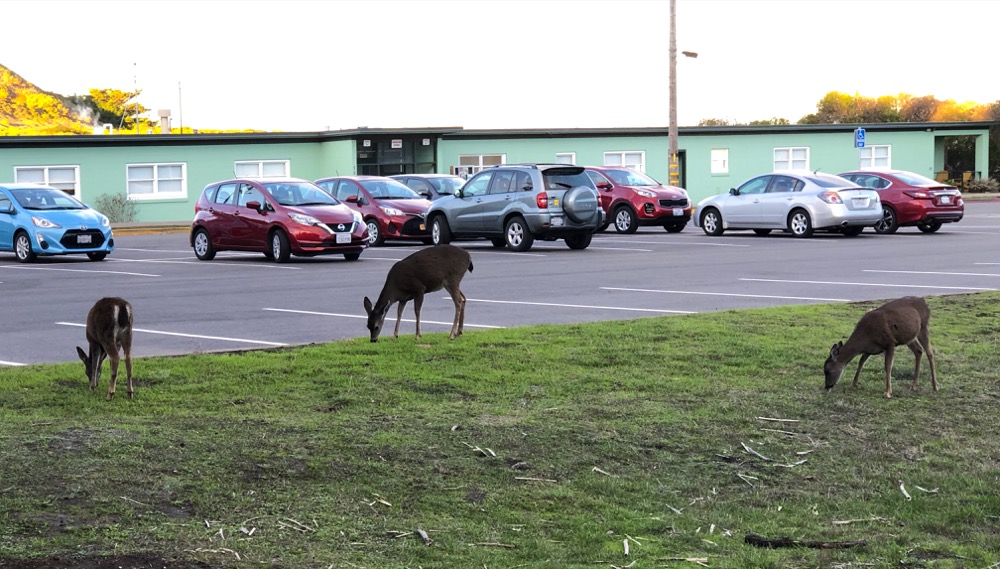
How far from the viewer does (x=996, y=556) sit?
561 centimetres

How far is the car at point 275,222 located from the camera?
76.2 feet

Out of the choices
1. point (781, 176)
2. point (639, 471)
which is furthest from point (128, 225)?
point (639, 471)

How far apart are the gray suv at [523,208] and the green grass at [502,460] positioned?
1451 cm

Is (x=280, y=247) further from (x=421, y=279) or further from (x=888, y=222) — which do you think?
(x=888, y=222)

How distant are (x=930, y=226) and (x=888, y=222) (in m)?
1.26

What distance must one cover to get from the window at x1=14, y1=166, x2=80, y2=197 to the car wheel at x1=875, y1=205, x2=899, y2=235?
26.4 m

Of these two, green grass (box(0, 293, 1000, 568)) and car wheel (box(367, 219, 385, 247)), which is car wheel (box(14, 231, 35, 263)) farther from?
green grass (box(0, 293, 1000, 568))

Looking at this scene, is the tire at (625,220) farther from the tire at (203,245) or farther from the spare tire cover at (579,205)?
the tire at (203,245)

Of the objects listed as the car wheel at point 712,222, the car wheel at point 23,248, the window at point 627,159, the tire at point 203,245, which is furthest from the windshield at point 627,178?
the window at point 627,159

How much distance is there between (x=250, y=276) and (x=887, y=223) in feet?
54.3

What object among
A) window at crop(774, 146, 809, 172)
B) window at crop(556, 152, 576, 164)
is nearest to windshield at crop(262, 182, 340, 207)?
window at crop(556, 152, 576, 164)

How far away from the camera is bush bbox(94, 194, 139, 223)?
1708 inches

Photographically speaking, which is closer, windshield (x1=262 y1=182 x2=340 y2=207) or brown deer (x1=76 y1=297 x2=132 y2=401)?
brown deer (x1=76 y1=297 x2=132 y2=401)

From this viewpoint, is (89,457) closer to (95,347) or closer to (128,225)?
(95,347)
